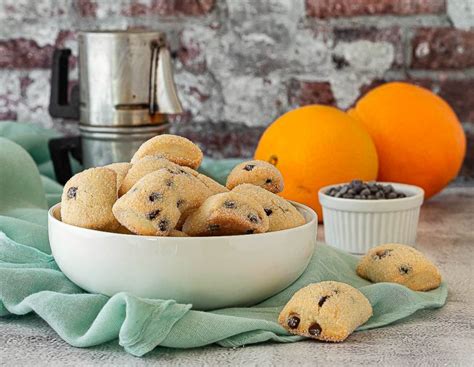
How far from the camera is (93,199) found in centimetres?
66

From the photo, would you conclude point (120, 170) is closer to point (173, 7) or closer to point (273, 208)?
point (273, 208)

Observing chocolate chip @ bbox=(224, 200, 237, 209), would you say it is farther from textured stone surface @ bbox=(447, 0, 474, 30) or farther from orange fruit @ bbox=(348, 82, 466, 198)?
textured stone surface @ bbox=(447, 0, 474, 30)

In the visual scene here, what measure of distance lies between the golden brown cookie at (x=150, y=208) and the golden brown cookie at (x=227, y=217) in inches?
0.7

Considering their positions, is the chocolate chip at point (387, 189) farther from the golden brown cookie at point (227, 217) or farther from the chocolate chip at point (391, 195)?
the golden brown cookie at point (227, 217)

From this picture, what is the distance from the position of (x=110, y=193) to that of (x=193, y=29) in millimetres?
746

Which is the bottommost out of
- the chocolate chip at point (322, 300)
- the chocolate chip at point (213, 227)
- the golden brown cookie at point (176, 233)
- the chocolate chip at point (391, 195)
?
the chocolate chip at point (391, 195)

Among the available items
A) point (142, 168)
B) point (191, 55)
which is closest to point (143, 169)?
point (142, 168)

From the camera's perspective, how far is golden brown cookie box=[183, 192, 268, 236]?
25.1 inches

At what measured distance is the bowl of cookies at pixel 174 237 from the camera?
63cm

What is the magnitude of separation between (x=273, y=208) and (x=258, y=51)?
2.34ft

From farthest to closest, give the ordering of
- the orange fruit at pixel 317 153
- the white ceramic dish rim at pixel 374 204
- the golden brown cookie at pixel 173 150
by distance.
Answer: the orange fruit at pixel 317 153 < the white ceramic dish rim at pixel 374 204 < the golden brown cookie at pixel 173 150

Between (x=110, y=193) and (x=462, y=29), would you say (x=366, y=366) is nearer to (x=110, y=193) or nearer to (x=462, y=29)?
(x=110, y=193)

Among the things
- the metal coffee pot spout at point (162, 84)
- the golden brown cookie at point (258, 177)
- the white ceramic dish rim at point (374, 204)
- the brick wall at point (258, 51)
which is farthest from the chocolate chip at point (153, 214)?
the brick wall at point (258, 51)

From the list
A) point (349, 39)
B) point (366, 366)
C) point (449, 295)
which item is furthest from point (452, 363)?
point (349, 39)
